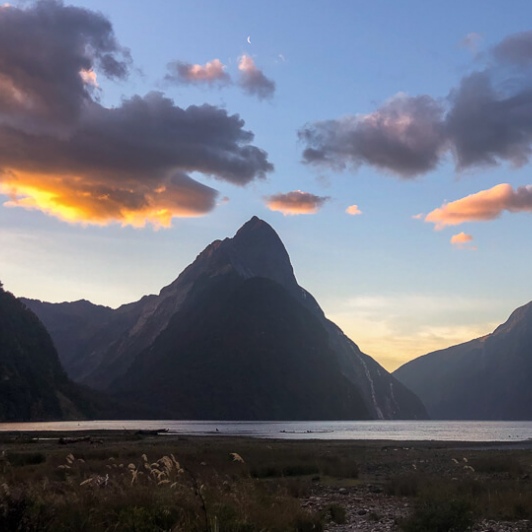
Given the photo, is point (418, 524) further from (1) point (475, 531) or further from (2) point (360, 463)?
(2) point (360, 463)

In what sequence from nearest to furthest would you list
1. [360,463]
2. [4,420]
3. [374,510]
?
[374,510], [360,463], [4,420]

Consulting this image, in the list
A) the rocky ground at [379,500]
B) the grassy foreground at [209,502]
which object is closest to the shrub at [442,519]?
the grassy foreground at [209,502]

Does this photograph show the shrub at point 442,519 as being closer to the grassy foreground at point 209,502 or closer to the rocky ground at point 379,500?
the grassy foreground at point 209,502

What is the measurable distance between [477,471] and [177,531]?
28076mm

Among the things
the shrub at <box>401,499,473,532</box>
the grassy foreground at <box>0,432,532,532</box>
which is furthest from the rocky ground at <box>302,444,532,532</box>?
the shrub at <box>401,499,473,532</box>

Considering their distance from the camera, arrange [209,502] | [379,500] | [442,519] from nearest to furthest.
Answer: [209,502], [442,519], [379,500]

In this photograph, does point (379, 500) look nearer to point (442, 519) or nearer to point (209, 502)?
point (442, 519)

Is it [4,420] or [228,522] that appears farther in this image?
[4,420]

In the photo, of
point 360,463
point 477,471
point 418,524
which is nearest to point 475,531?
point 418,524

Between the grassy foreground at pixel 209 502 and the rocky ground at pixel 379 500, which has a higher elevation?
the grassy foreground at pixel 209 502

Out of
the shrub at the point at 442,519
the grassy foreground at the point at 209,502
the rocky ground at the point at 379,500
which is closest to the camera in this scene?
the grassy foreground at the point at 209,502

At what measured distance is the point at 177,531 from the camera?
448 inches

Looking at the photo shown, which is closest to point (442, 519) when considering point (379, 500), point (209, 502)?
point (209, 502)

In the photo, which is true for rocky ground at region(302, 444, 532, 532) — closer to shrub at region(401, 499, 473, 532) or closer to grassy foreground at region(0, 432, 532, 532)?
grassy foreground at region(0, 432, 532, 532)
